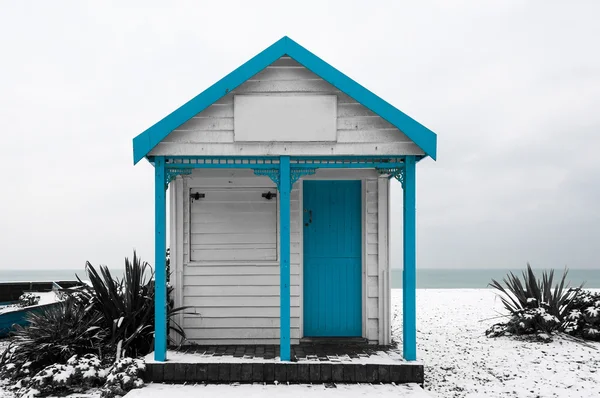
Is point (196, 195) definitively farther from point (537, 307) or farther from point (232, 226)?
point (537, 307)

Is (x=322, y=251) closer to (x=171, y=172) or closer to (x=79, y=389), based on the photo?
(x=171, y=172)

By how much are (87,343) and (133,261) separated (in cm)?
131

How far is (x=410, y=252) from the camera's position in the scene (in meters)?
6.27

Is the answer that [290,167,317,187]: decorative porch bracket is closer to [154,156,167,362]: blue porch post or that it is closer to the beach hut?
the beach hut

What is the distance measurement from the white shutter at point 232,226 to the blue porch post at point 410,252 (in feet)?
6.98

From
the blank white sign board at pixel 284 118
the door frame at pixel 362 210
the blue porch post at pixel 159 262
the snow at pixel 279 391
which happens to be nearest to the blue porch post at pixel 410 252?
the snow at pixel 279 391

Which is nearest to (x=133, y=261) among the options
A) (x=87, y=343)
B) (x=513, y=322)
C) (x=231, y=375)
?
(x=87, y=343)

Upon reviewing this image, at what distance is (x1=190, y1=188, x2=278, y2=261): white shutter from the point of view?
24.5ft

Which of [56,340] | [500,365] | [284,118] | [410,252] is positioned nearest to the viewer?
[284,118]

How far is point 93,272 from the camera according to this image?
7.27m

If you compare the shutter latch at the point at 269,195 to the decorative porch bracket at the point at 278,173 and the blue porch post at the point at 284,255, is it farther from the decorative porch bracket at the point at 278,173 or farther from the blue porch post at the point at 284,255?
the blue porch post at the point at 284,255

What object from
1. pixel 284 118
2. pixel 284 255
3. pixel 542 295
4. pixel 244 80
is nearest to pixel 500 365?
pixel 542 295

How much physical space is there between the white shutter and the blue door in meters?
0.60

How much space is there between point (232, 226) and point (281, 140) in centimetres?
196
